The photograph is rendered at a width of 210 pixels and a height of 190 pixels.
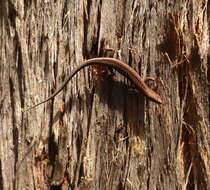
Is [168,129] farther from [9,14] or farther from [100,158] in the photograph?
[9,14]

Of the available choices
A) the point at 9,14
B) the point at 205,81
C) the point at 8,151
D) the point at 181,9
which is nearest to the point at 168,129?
the point at 205,81

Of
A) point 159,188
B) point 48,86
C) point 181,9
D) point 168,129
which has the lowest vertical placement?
point 159,188

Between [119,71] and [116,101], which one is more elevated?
[119,71]

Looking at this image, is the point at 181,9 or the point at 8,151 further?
the point at 8,151

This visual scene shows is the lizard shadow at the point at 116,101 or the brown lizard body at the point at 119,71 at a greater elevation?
the brown lizard body at the point at 119,71

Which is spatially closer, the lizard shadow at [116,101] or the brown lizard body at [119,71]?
the brown lizard body at [119,71]

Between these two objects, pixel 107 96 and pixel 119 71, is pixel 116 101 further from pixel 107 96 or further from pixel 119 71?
pixel 119 71

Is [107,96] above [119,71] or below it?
below

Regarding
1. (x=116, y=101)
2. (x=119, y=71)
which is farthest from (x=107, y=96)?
(x=119, y=71)
